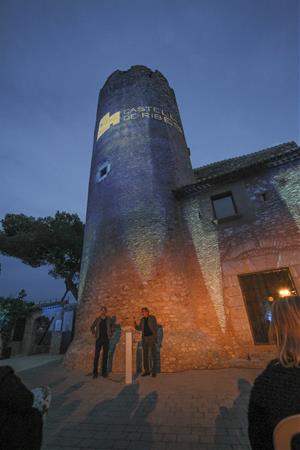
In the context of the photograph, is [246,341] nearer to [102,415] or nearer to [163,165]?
[102,415]

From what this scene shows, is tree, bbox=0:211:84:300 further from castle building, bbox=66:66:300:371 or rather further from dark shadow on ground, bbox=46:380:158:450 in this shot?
dark shadow on ground, bbox=46:380:158:450

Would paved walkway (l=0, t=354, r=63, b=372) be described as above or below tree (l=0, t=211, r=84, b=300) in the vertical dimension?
below

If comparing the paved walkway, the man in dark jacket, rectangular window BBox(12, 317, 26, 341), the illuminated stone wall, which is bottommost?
the paved walkway

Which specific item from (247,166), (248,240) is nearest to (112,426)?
(248,240)

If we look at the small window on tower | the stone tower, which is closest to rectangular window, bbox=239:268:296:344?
A: the stone tower

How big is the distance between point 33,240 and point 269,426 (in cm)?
1707

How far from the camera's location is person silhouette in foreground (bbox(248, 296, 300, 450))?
1148mm

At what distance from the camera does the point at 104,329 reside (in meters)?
5.49

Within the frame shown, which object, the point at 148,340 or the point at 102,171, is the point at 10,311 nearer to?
the point at 102,171

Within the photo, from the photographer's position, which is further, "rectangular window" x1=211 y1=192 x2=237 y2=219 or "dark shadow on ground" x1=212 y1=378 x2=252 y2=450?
"rectangular window" x1=211 y1=192 x2=237 y2=219

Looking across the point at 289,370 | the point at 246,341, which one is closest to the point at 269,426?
the point at 289,370

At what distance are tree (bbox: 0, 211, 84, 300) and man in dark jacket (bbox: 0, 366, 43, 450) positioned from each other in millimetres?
16092

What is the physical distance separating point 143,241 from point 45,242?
37.0ft

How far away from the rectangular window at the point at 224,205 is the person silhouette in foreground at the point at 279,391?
6.81 m
